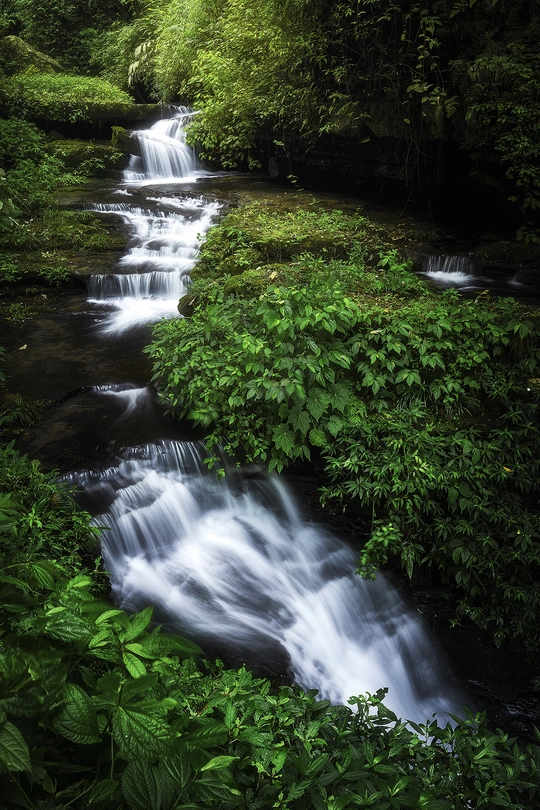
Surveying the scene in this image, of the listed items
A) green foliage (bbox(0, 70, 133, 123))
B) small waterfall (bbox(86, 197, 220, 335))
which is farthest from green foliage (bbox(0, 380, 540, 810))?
green foliage (bbox(0, 70, 133, 123))

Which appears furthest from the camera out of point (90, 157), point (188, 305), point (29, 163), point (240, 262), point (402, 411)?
point (90, 157)

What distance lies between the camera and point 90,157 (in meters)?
12.8

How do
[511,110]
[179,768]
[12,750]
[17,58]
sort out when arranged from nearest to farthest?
[12,750] → [179,768] → [511,110] → [17,58]

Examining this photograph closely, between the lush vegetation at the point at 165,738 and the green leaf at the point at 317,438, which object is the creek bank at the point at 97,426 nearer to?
the green leaf at the point at 317,438

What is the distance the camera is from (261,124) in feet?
36.5

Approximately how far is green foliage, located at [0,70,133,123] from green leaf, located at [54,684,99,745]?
1524 centimetres

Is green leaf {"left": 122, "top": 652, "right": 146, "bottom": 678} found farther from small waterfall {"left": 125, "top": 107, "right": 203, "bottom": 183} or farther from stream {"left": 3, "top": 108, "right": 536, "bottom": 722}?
small waterfall {"left": 125, "top": 107, "right": 203, "bottom": 183}

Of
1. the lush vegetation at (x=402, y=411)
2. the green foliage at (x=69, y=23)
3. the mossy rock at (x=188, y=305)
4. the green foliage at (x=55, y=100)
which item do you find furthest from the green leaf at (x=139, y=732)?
the green foliage at (x=69, y=23)

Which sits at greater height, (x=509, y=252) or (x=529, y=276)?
(x=509, y=252)

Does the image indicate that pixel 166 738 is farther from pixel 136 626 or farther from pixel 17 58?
pixel 17 58

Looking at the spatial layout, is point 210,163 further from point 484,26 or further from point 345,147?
point 484,26

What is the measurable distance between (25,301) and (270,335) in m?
4.78

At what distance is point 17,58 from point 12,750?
67.9 ft

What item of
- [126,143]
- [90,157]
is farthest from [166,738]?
[126,143]
